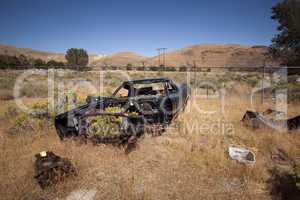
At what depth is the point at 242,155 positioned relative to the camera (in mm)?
4281

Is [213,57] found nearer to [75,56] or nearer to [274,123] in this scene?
[75,56]

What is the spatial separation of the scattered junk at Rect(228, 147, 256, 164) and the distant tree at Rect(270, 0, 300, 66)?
22.5 meters

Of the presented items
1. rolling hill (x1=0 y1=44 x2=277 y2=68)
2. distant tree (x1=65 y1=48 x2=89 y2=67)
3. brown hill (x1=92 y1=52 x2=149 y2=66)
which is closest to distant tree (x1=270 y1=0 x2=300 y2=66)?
rolling hill (x1=0 y1=44 x2=277 y2=68)

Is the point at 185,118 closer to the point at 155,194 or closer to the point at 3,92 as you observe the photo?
the point at 155,194

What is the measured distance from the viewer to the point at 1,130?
20.2ft

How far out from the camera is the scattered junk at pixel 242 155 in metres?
4.05

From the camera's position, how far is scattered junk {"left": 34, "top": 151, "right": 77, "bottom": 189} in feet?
11.5

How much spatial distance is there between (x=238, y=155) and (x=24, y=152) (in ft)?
17.2

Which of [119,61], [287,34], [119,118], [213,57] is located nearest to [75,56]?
[119,61]

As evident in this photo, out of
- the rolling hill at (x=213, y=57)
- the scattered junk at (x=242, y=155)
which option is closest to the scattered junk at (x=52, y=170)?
the scattered junk at (x=242, y=155)

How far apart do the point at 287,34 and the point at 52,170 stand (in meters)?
27.6

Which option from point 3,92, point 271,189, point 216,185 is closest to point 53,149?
point 216,185

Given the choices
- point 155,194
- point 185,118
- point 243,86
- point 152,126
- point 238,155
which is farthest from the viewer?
point 243,86

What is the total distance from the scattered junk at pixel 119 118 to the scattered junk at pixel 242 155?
2.00 m
